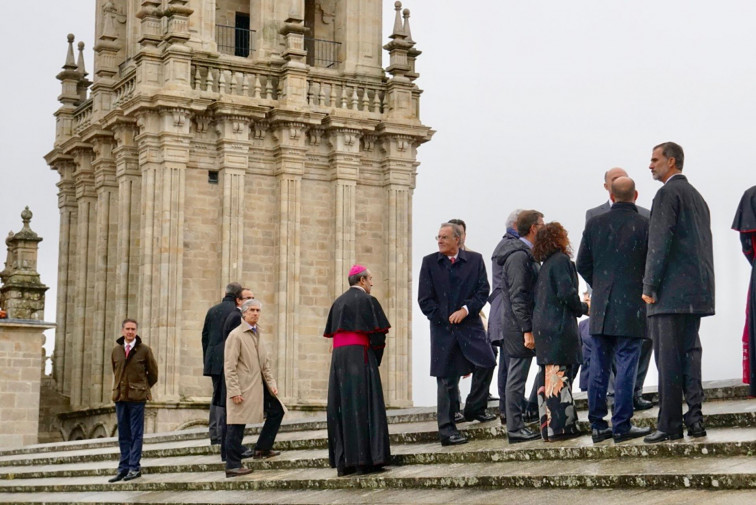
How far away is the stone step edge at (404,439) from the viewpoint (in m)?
12.3

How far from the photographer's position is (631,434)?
40.4ft

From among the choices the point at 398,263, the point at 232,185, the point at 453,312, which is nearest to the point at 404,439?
the point at 453,312

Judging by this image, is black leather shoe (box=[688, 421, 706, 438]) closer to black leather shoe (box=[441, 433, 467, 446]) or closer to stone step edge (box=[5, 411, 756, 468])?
stone step edge (box=[5, 411, 756, 468])

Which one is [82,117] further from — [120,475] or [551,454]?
[551,454]

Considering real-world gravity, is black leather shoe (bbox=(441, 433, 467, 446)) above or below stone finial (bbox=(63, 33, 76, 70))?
below

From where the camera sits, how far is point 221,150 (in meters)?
34.3

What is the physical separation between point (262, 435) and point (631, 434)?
18.5 feet

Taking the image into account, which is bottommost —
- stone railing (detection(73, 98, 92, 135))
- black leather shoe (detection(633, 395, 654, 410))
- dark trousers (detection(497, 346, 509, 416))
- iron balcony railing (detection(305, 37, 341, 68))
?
black leather shoe (detection(633, 395, 654, 410))

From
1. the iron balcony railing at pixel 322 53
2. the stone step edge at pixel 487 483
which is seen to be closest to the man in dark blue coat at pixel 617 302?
the stone step edge at pixel 487 483

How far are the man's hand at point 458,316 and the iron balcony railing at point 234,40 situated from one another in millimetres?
22741

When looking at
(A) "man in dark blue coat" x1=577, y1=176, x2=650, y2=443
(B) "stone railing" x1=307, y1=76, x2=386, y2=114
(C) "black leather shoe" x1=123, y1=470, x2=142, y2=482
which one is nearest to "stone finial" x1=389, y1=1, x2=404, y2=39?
(B) "stone railing" x1=307, y1=76, x2=386, y2=114

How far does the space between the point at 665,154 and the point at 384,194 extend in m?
24.5

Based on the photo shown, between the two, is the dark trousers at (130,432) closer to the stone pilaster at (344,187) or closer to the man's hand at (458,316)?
the man's hand at (458,316)

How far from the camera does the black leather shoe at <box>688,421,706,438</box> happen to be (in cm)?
1173
